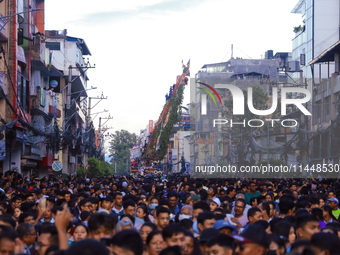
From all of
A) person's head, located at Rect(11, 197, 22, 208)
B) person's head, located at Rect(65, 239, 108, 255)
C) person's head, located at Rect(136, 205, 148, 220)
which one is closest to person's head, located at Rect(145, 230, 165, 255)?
person's head, located at Rect(65, 239, 108, 255)

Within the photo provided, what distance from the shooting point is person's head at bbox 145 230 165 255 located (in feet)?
18.6

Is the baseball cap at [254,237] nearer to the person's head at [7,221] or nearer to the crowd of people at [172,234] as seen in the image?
the crowd of people at [172,234]

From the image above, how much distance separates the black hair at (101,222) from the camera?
237 inches

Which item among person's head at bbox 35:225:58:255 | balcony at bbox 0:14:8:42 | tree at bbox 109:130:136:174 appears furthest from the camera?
tree at bbox 109:130:136:174

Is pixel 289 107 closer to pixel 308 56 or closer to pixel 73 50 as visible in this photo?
pixel 308 56

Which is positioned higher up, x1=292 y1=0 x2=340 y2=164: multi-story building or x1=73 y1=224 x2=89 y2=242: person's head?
Result: x1=292 y1=0 x2=340 y2=164: multi-story building

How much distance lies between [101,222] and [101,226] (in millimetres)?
46

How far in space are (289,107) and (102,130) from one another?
67.3 m

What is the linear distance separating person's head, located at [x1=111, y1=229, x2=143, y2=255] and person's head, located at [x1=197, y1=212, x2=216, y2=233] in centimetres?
215

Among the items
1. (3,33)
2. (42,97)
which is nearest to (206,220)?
(3,33)

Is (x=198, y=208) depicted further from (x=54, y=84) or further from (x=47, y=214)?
(x=54, y=84)

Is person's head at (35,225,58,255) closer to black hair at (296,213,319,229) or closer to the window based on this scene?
black hair at (296,213,319,229)

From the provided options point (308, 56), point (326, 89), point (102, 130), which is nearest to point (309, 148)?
point (326, 89)

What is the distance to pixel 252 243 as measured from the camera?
482cm
